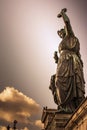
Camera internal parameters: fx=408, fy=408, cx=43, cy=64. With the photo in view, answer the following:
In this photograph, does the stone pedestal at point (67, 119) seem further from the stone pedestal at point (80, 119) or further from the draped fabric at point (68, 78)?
the draped fabric at point (68, 78)

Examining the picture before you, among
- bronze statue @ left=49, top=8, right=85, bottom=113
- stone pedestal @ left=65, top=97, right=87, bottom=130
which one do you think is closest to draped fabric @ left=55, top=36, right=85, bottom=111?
bronze statue @ left=49, top=8, right=85, bottom=113

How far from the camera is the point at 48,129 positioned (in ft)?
54.7

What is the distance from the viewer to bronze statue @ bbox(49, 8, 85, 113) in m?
15.6

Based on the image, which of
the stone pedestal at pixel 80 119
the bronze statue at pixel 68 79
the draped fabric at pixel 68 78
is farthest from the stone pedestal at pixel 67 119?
the draped fabric at pixel 68 78

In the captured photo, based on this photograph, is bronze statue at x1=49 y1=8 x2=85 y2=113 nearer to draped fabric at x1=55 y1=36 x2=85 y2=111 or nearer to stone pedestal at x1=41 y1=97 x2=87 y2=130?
draped fabric at x1=55 y1=36 x2=85 y2=111

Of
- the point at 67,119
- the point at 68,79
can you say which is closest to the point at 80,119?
the point at 67,119

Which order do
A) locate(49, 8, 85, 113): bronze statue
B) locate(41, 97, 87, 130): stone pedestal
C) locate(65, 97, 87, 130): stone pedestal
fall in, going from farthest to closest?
locate(49, 8, 85, 113): bronze statue < locate(41, 97, 87, 130): stone pedestal < locate(65, 97, 87, 130): stone pedestal

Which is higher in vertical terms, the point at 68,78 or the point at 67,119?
the point at 68,78

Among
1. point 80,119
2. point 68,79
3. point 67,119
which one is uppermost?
point 68,79

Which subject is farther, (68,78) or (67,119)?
(68,78)

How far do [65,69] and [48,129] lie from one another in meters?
2.65

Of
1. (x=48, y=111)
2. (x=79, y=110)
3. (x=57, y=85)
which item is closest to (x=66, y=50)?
(x=57, y=85)

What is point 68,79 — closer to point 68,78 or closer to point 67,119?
point 68,78

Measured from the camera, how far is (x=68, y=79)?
15.9 meters
